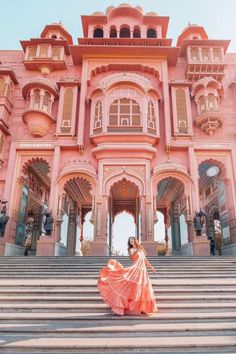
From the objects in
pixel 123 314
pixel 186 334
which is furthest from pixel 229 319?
pixel 123 314

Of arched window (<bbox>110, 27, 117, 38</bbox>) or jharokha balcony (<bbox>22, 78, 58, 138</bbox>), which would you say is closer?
jharokha balcony (<bbox>22, 78, 58, 138</bbox>)

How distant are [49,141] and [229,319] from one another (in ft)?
38.9

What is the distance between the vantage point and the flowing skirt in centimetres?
485

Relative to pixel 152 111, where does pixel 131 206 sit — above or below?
below

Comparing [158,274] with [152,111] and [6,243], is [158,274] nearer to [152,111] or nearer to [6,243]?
[6,243]

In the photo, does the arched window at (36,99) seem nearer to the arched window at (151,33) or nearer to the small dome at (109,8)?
the small dome at (109,8)

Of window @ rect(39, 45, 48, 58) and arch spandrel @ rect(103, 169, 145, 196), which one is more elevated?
window @ rect(39, 45, 48, 58)

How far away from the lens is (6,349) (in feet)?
12.5

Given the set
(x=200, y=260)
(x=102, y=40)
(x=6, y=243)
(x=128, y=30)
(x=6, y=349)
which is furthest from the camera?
(x=128, y=30)

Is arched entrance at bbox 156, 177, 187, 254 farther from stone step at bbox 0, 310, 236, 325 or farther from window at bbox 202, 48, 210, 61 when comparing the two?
stone step at bbox 0, 310, 236, 325

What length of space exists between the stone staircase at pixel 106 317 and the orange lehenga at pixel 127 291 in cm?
20

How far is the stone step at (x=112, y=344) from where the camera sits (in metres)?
3.81

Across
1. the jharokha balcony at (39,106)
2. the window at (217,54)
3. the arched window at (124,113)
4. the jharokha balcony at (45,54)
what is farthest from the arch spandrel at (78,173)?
the window at (217,54)

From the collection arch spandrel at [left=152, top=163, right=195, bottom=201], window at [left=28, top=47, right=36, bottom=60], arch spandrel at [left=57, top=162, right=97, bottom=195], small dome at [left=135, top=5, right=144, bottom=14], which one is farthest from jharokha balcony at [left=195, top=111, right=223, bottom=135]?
window at [left=28, top=47, right=36, bottom=60]
